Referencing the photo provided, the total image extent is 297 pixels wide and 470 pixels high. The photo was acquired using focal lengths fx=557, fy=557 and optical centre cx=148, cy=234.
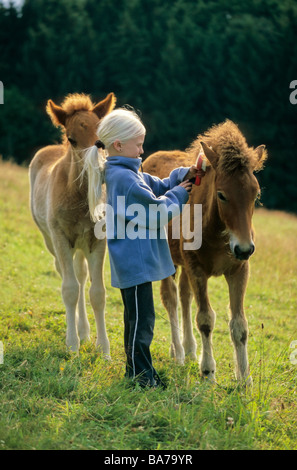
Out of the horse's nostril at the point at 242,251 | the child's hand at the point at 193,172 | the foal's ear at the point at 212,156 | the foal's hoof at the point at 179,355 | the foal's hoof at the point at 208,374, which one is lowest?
the foal's hoof at the point at 179,355

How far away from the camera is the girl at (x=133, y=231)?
12.9 feet

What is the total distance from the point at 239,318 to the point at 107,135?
1.88 m

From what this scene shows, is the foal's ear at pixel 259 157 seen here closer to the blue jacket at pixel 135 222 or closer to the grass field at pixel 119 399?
the blue jacket at pixel 135 222

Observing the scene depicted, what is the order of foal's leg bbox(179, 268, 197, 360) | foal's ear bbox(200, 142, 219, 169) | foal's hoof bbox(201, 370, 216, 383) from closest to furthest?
foal's ear bbox(200, 142, 219, 169), foal's hoof bbox(201, 370, 216, 383), foal's leg bbox(179, 268, 197, 360)

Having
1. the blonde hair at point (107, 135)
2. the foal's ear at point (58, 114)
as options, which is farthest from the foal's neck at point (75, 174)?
the blonde hair at point (107, 135)

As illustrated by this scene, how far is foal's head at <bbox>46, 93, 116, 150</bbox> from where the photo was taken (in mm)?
5188

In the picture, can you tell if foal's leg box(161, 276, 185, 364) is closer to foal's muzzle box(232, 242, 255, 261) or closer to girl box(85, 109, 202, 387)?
girl box(85, 109, 202, 387)

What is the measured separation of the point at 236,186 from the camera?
13.4 ft

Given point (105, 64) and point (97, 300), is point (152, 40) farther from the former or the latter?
point (97, 300)

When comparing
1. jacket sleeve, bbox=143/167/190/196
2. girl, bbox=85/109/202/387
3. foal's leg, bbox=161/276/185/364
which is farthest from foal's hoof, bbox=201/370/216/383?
jacket sleeve, bbox=143/167/190/196

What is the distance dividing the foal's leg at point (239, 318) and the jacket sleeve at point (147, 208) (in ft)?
3.23

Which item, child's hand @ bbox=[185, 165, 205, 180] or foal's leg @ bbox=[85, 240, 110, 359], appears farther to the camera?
foal's leg @ bbox=[85, 240, 110, 359]

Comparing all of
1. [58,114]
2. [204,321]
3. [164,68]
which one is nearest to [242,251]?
[204,321]
